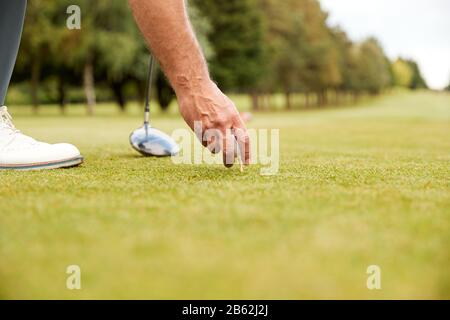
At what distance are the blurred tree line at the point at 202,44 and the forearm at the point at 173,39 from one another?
16462mm

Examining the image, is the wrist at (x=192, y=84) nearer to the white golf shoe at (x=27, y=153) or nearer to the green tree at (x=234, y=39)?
the white golf shoe at (x=27, y=153)

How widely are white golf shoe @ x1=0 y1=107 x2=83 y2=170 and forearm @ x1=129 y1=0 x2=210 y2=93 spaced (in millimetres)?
694

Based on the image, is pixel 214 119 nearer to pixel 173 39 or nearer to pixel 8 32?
pixel 173 39

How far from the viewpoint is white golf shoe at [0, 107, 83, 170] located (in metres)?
2.46

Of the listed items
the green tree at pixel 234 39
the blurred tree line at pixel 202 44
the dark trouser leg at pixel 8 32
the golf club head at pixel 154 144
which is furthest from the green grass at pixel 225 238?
the green tree at pixel 234 39

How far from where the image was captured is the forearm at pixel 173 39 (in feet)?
6.82

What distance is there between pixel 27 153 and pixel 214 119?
0.94m

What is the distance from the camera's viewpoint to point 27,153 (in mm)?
2484

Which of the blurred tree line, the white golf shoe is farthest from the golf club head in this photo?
the blurred tree line

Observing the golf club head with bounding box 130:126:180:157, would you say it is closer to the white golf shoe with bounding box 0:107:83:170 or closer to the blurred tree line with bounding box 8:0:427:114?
the white golf shoe with bounding box 0:107:83:170

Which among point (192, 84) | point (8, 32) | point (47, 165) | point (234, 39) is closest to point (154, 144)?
point (47, 165)

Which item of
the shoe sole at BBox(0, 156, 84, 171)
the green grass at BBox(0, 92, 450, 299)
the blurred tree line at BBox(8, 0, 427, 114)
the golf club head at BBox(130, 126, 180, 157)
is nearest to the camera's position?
the green grass at BBox(0, 92, 450, 299)
